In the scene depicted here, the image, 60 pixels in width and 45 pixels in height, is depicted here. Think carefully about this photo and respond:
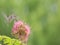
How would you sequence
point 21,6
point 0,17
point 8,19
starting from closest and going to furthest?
point 8,19 < point 0,17 < point 21,6

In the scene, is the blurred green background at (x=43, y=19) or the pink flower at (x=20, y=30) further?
the blurred green background at (x=43, y=19)

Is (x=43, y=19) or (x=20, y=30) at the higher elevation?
(x=43, y=19)

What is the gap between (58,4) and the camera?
721 cm

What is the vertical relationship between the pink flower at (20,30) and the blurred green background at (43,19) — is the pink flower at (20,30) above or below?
below

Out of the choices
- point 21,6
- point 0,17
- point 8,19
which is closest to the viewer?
point 8,19

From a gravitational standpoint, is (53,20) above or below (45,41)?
above

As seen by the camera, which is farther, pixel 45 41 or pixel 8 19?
pixel 45 41

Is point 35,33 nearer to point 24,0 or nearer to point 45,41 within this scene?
point 45,41

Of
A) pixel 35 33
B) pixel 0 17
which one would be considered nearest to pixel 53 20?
pixel 35 33

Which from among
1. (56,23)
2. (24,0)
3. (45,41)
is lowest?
(45,41)

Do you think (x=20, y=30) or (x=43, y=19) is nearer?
(x=20, y=30)

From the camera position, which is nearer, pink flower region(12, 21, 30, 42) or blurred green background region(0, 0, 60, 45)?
pink flower region(12, 21, 30, 42)

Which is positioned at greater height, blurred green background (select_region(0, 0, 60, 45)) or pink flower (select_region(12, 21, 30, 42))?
blurred green background (select_region(0, 0, 60, 45))

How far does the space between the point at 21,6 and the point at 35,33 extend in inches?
28.9
